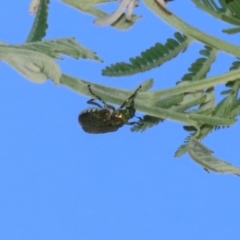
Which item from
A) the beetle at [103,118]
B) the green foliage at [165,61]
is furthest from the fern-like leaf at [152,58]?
the beetle at [103,118]

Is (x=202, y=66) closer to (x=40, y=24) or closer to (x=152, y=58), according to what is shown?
(x=152, y=58)

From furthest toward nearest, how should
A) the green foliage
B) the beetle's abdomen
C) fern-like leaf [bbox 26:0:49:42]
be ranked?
the beetle's abdomen
fern-like leaf [bbox 26:0:49:42]
the green foliage

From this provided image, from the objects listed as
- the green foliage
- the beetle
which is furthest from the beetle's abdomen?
the green foliage

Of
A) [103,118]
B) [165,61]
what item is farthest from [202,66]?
[103,118]

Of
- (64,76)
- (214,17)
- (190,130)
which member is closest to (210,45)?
(214,17)

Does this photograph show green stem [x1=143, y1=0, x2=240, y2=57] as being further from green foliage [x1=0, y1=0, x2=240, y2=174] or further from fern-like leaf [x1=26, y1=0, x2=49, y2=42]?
fern-like leaf [x1=26, y1=0, x2=49, y2=42]

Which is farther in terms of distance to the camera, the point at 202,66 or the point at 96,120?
the point at 96,120

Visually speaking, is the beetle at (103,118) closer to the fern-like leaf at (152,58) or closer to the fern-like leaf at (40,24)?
the fern-like leaf at (152,58)

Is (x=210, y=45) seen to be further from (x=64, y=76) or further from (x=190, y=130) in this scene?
(x=64, y=76)
